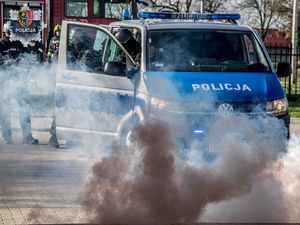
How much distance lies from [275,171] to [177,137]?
101cm

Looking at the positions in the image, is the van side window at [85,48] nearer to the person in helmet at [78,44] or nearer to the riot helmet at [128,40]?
the person in helmet at [78,44]

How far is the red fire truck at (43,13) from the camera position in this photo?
72.6 feet

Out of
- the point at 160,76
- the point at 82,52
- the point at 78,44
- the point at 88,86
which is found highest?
the point at 78,44

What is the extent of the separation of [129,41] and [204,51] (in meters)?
1.00

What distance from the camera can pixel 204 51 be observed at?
8867 millimetres

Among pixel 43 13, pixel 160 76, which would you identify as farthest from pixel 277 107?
pixel 43 13

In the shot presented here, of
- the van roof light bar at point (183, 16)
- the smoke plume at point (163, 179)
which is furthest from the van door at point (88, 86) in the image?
the smoke plume at point (163, 179)

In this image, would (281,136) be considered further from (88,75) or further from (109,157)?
(88,75)

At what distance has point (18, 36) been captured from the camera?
22844 mm

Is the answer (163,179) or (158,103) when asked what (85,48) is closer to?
(158,103)

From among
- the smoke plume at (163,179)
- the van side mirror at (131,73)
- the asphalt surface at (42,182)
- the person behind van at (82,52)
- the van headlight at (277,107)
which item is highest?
the person behind van at (82,52)

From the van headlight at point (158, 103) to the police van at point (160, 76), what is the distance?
0.01 metres

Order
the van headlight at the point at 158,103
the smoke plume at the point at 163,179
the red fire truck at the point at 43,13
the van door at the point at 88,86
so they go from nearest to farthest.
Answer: the smoke plume at the point at 163,179, the van headlight at the point at 158,103, the van door at the point at 88,86, the red fire truck at the point at 43,13

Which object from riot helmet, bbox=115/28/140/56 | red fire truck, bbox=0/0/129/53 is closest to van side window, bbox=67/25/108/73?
riot helmet, bbox=115/28/140/56
